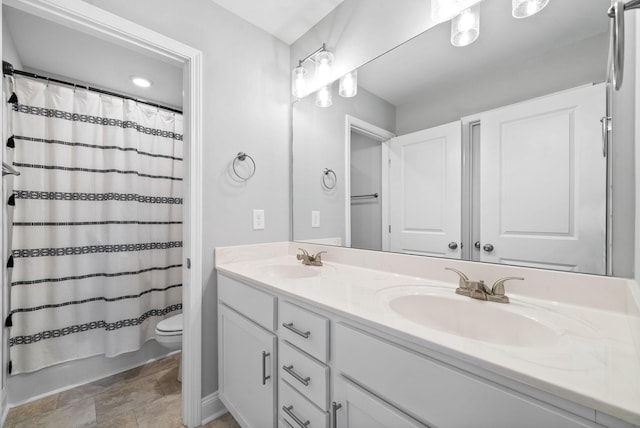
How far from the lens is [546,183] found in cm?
86

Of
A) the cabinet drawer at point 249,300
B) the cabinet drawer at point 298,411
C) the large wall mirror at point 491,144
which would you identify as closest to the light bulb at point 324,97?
the large wall mirror at point 491,144

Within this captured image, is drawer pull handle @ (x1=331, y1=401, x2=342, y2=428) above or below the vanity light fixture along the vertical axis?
below

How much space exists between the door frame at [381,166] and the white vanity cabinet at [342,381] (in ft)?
2.09

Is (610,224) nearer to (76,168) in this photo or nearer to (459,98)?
(459,98)

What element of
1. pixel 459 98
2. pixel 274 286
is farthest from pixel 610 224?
pixel 274 286

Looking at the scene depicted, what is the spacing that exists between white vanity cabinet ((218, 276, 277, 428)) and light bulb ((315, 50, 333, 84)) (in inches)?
52.1

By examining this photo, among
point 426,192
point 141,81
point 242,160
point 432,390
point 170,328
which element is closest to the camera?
point 432,390

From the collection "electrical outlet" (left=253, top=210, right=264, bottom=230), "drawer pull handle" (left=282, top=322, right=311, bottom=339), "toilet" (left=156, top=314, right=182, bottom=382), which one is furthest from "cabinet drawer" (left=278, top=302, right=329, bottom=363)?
"toilet" (left=156, top=314, right=182, bottom=382)

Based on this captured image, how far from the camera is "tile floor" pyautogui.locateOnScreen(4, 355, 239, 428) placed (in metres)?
1.42

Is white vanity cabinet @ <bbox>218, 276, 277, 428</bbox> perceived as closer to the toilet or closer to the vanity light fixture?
the toilet

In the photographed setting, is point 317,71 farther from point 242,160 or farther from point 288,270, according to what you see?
point 288,270

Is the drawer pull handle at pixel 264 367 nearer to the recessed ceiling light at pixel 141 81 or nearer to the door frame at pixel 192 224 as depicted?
the door frame at pixel 192 224

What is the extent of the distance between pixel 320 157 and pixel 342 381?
4.32ft

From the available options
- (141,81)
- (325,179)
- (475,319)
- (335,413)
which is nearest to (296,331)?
(335,413)
